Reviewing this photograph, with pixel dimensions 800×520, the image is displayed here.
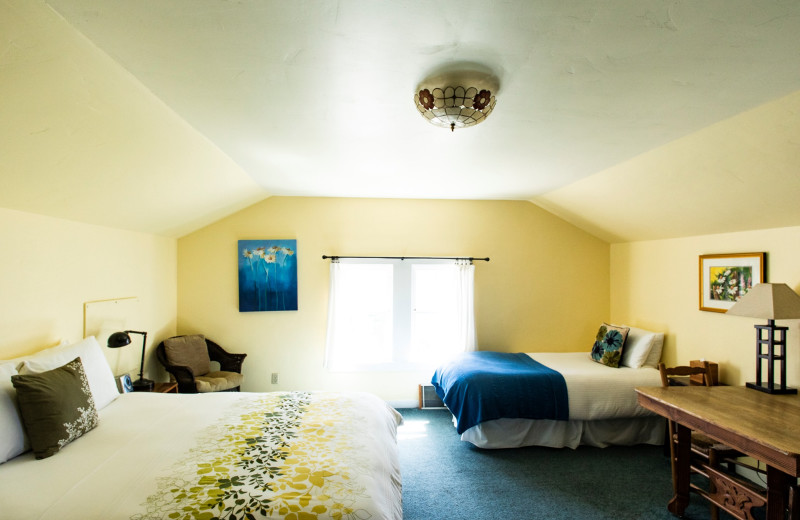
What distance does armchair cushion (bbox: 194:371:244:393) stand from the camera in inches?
137

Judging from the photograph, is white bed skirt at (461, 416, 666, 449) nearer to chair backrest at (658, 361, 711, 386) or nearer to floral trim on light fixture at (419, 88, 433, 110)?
chair backrest at (658, 361, 711, 386)

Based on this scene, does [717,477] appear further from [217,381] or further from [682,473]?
[217,381]

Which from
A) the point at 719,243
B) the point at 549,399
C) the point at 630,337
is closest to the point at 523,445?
the point at 549,399

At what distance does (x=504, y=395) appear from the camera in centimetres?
321

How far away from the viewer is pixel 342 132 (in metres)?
2.32

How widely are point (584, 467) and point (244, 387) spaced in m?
3.41

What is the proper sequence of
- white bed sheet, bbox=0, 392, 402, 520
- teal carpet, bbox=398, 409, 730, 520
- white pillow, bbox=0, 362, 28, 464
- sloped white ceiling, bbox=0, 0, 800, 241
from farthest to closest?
1. teal carpet, bbox=398, 409, 730, 520
2. white pillow, bbox=0, 362, 28, 464
3. white bed sheet, bbox=0, 392, 402, 520
4. sloped white ceiling, bbox=0, 0, 800, 241

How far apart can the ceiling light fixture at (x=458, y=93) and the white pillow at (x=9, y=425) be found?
7.65 ft

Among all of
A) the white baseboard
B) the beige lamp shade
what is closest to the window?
the white baseboard

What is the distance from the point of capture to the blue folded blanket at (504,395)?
3180mm

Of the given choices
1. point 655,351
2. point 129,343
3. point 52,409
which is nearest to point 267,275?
point 129,343

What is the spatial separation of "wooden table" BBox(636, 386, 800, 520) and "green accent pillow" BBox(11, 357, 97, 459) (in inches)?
129

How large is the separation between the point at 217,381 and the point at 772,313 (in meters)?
4.28

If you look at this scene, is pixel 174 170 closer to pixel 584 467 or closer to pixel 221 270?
pixel 221 270
